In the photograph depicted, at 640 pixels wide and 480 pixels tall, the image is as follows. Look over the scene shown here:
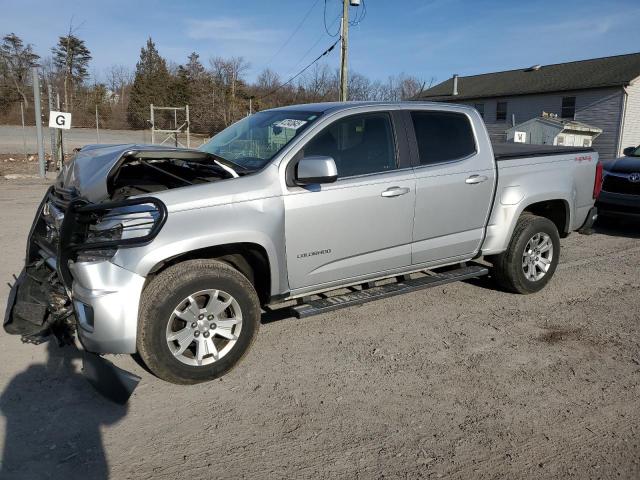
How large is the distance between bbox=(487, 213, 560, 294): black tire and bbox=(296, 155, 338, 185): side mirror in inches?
96.8

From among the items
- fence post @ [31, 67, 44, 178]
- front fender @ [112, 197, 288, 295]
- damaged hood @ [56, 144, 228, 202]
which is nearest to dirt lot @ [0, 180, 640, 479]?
front fender @ [112, 197, 288, 295]

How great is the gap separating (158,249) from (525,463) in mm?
2486

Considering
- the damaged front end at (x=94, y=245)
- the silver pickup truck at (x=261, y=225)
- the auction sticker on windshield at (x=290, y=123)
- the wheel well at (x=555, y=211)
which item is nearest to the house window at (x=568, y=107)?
the wheel well at (x=555, y=211)

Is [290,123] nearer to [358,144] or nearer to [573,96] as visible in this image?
[358,144]

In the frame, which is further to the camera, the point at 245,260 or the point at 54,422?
the point at 245,260

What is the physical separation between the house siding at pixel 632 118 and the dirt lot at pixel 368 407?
28.6m

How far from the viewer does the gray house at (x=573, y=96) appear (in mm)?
28953

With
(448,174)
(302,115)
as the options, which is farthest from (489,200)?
(302,115)

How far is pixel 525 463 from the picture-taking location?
2.83 metres

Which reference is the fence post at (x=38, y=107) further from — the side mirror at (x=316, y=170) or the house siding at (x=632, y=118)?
the house siding at (x=632, y=118)

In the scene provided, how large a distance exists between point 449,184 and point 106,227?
2907 mm

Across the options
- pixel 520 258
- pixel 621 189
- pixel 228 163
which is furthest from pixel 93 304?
pixel 621 189

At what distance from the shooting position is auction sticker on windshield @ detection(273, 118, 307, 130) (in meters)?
4.26

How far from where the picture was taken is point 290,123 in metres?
4.37
